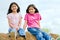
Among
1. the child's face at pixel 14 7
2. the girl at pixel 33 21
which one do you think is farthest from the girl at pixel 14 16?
the girl at pixel 33 21

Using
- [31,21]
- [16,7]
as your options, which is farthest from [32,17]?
[16,7]

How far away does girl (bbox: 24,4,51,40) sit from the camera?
23.0ft

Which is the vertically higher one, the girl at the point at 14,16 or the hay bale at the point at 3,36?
the girl at the point at 14,16

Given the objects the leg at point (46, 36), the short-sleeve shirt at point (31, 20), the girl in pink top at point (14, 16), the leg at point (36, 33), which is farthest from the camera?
the short-sleeve shirt at point (31, 20)

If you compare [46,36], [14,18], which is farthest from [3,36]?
[46,36]

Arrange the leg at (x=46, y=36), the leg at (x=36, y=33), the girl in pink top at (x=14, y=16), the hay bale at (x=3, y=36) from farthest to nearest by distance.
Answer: the girl in pink top at (x=14, y=16) → the leg at (x=46, y=36) → the leg at (x=36, y=33) → the hay bale at (x=3, y=36)

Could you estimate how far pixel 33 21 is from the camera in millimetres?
7273

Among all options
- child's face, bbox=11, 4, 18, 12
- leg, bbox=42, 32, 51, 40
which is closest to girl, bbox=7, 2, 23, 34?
child's face, bbox=11, 4, 18, 12

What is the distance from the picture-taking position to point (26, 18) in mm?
7242

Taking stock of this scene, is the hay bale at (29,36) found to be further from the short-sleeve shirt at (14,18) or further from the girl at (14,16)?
the short-sleeve shirt at (14,18)

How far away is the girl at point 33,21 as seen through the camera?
23.0 feet

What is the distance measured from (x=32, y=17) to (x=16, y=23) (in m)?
0.53

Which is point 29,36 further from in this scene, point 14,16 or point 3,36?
point 14,16

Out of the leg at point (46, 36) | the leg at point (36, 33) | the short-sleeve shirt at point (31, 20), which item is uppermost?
the short-sleeve shirt at point (31, 20)
